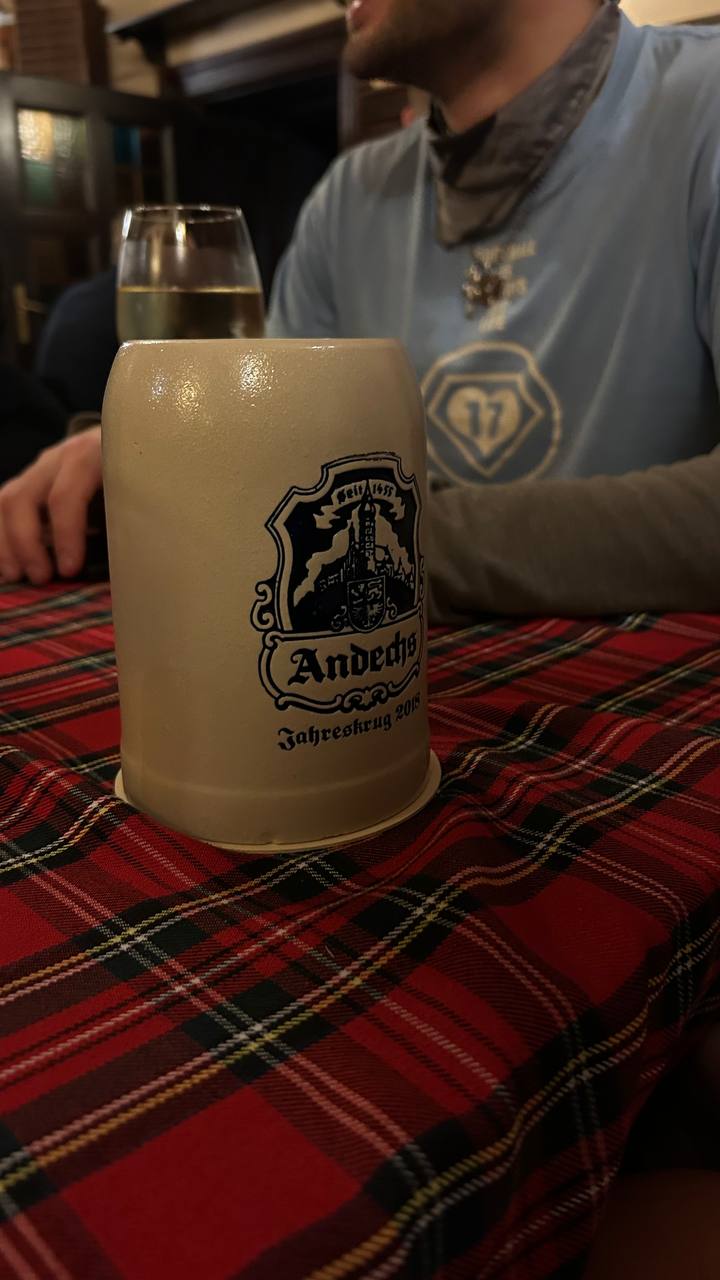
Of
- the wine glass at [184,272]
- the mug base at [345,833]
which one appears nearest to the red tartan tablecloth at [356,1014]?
the mug base at [345,833]

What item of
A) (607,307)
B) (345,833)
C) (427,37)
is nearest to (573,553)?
(345,833)

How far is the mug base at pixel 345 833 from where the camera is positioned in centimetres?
38

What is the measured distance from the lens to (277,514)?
342 mm

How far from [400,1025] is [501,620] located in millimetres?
440

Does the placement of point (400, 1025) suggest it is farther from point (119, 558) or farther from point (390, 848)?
point (119, 558)

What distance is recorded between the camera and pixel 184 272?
2.76 ft

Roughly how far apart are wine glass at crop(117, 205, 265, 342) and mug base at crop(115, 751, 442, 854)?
1.75ft

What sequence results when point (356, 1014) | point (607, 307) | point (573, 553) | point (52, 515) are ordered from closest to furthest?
point (356, 1014), point (573, 553), point (52, 515), point (607, 307)

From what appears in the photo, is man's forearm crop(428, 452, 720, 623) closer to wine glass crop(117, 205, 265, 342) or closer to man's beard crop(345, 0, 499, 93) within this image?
wine glass crop(117, 205, 265, 342)

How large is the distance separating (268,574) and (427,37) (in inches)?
41.0

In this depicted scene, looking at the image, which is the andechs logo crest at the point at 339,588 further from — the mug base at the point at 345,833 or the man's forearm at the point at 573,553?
the man's forearm at the point at 573,553

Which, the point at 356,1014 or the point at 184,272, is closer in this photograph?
the point at 356,1014

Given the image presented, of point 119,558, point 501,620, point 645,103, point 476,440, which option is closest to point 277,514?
point 119,558

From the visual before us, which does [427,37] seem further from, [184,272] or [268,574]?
[268,574]
